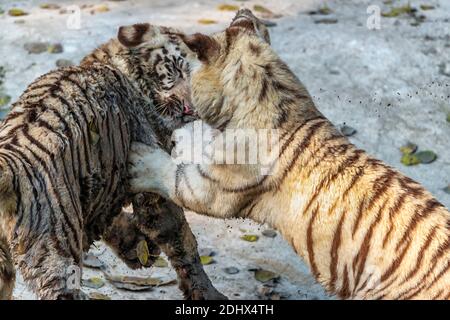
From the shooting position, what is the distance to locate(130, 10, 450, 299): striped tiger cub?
10.8ft

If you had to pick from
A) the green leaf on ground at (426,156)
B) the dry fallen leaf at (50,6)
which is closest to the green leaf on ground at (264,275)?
the green leaf on ground at (426,156)

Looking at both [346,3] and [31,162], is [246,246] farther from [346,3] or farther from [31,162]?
[346,3]

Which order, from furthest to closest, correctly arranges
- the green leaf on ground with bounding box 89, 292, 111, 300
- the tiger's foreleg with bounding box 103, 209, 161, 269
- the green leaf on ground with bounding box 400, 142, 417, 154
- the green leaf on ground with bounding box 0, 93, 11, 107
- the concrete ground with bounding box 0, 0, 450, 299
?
the green leaf on ground with bounding box 0, 93, 11, 107
the green leaf on ground with bounding box 400, 142, 417, 154
the concrete ground with bounding box 0, 0, 450, 299
the green leaf on ground with bounding box 89, 292, 111, 300
the tiger's foreleg with bounding box 103, 209, 161, 269

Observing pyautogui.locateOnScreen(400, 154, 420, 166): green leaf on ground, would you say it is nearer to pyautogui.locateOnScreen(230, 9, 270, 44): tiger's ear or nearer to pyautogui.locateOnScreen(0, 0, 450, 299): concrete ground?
pyautogui.locateOnScreen(0, 0, 450, 299): concrete ground

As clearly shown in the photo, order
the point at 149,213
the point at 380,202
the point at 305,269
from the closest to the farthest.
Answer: the point at 380,202 → the point at 149,213 → the point at 305,269

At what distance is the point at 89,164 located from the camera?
→ 10.4 feet

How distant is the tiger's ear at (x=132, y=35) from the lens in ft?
12.7

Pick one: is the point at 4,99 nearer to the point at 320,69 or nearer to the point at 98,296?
the point at 98,296

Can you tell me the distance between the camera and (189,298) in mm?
4086

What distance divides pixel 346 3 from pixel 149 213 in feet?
12.0

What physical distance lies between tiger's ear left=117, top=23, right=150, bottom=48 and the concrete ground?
114 cm

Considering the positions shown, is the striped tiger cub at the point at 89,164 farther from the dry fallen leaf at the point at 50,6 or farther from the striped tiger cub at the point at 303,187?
the dry fallen leaf at the point at 50,6

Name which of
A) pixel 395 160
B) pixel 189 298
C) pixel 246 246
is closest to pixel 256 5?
pixel 395 160

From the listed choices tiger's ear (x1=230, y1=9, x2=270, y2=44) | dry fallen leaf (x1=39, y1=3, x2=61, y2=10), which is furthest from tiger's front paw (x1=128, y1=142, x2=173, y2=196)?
dry fallen leaf (x1=39, y1=3, x2=61, y2=10)
